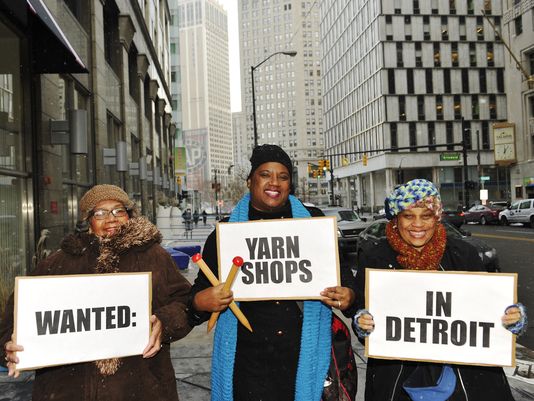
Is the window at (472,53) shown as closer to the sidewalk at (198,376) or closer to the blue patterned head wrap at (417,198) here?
the sidewalk at (198,376)

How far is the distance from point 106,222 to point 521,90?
48588 millimetres

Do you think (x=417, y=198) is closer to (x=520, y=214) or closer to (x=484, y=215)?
(x=520, y=214)

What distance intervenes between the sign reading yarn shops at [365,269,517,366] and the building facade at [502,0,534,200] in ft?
149

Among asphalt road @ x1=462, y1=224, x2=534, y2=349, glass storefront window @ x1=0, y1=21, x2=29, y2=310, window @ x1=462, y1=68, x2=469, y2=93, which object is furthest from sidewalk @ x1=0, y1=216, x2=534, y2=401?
window @ x1=462, y1=68, x2=469, y2=93

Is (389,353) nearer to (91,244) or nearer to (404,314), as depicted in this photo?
(404,314)

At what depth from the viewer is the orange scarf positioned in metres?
2.64

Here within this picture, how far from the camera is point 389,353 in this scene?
2533 millimetres

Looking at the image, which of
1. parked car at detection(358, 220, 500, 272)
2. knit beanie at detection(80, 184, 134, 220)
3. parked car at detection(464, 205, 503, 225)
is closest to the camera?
knit beanie at detection(80, 184, 134, 220)

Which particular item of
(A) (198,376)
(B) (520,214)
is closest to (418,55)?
(B) (520,214)

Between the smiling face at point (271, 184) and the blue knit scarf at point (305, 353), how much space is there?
65 cm

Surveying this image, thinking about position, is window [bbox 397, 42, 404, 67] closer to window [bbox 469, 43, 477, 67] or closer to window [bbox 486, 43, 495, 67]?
window [bbox 469, 43, 477, 67]

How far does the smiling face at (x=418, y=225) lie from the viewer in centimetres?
267

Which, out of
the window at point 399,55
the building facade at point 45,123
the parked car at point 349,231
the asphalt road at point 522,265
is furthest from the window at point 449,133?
the building facade at point 45,123

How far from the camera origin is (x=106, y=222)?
2.67m
